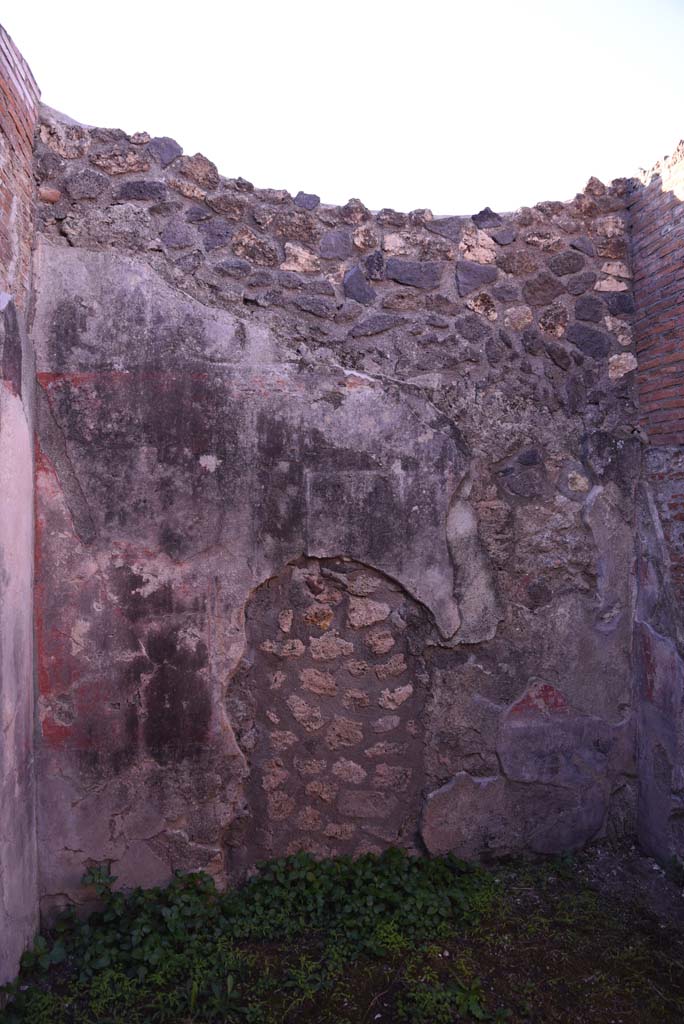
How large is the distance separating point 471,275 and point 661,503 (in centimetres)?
134

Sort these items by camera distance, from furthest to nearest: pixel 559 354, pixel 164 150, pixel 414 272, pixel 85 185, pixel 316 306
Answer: pixel 559 354 → pixel 414 272 → pixel 316 306 → pixel 164 150 → pixel 85 185

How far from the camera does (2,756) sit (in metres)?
2.42

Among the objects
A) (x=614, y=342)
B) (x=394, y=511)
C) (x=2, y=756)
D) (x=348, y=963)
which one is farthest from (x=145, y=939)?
(x=614, y=342)

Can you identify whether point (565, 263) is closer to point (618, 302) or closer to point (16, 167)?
point (618, 302)

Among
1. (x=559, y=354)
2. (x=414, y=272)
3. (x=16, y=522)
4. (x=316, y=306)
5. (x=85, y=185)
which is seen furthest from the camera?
(x=559, y=354)

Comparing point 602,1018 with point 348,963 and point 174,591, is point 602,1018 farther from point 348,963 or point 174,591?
point 174,591

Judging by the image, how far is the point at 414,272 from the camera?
10.7 feet

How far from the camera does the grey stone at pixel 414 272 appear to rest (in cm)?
326

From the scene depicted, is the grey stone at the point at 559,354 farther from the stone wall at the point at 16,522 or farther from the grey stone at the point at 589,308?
the stone wall at the point at 16,522

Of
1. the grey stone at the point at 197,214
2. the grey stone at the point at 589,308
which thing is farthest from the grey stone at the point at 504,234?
the grey stone at the point at 197,214

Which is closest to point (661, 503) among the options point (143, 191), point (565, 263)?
point (565, 263)

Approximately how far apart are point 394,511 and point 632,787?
1.79 meters

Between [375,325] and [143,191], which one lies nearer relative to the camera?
[143,191]

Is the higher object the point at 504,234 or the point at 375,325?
the point at 504,234
